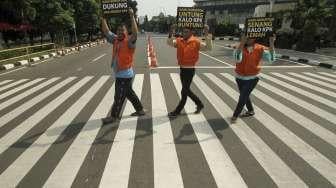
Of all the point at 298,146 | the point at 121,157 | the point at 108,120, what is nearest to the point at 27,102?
the point at 108,120

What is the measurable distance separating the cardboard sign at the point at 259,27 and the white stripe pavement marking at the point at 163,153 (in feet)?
7.31

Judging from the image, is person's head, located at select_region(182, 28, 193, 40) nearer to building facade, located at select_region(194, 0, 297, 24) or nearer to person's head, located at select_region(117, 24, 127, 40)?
person's head, located at select_region(117, 24, 127, 40)

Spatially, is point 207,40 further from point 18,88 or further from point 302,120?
point 18,88

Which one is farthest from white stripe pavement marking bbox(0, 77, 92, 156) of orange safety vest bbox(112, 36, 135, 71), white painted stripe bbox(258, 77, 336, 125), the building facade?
the building facade

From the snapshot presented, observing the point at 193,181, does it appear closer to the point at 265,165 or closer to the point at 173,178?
the point at 173,178

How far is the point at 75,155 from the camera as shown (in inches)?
221

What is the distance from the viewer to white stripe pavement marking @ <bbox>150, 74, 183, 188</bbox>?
4703 mm

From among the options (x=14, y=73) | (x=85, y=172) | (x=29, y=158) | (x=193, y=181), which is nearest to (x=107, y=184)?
(x=85, y=172)

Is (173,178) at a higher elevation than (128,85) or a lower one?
lower

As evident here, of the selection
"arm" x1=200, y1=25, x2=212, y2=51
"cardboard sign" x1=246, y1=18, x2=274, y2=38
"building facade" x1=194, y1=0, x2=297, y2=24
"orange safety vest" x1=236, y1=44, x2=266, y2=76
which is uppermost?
"building facade" x1=194, y1=0, x2=297, y2=24

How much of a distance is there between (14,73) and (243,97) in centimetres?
1177

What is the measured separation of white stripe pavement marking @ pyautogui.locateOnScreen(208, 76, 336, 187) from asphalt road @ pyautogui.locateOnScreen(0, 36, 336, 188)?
14 millimetres

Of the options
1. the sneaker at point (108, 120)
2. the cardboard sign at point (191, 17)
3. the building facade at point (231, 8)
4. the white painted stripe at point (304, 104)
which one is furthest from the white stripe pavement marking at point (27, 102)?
the building facade at point (231, 8)

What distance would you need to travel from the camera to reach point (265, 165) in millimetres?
5152
